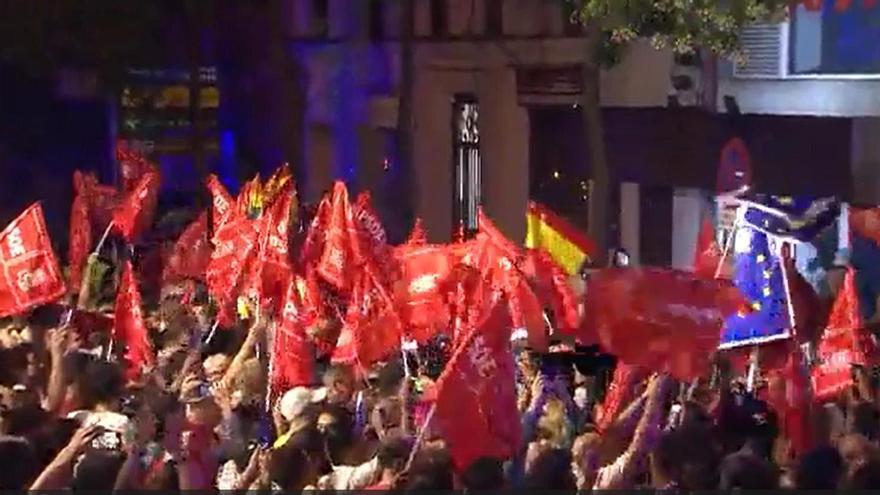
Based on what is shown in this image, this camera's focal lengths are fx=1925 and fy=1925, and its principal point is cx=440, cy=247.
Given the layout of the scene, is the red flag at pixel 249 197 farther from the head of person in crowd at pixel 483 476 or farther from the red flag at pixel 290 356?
the head of person in crowd at pixel 483 476

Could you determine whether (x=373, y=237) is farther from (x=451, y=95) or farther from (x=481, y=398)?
(x=451, y=95)

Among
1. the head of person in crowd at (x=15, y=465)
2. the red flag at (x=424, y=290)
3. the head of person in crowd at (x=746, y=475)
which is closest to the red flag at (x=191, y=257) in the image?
the red flag at (x=424, y=290)

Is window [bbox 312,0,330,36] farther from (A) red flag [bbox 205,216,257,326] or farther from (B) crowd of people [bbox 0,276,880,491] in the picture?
(B) crowd of people [bbox 0,276,880,491]

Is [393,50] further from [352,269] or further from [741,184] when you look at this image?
[352,269]

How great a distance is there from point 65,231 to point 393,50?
18.6 ft

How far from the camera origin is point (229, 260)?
13312 mm

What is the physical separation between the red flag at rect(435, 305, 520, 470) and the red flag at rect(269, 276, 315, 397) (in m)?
1.99

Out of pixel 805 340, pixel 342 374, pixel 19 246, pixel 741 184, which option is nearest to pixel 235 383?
pixel 342 374

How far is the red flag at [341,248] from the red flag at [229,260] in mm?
834

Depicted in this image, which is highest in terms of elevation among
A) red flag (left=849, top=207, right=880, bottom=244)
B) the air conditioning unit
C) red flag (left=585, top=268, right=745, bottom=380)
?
the air conditioning unit

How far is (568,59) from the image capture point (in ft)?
82.2

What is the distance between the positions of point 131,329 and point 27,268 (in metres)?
0.69

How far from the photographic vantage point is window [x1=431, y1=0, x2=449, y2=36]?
28156mm

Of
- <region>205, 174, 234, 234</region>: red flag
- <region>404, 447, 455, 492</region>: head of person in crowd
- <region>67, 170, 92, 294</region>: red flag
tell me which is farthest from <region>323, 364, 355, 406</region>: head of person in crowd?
<region>67, 170, 92, 294</region>: red flag
